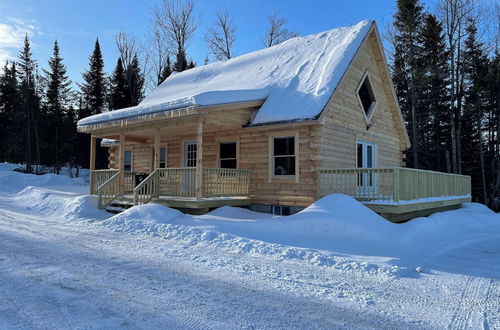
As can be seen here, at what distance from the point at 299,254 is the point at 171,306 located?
3493mm

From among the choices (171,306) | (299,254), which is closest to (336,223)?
(299,254)

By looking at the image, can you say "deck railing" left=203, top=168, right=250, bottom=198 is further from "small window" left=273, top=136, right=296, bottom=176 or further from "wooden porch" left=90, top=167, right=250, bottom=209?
"small window" left=273, top=136, right=296, bottom=176

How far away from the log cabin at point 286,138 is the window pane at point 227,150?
5cm

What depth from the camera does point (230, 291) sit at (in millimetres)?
4938

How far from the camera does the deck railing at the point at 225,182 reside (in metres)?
12.0

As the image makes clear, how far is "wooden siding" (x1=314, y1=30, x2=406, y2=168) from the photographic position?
42.2ft

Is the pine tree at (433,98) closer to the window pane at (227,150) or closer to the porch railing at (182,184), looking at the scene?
the window pane at (227,150)

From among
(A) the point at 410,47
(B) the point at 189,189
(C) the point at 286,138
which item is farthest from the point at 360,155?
(A) the point at 410,47

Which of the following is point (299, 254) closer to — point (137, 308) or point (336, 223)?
point (336, 223)

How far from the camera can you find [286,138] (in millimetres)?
12906

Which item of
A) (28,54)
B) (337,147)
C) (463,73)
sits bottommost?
(337,147)

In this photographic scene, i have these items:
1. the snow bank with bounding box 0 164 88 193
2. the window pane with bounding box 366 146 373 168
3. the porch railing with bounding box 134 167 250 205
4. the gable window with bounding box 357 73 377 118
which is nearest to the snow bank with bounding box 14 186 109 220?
the porch railing with bounding box 134 167 250 205

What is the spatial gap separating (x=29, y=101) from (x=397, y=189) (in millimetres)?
46195

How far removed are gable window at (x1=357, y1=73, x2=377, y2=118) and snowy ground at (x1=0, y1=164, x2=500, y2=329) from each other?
5877 mm
